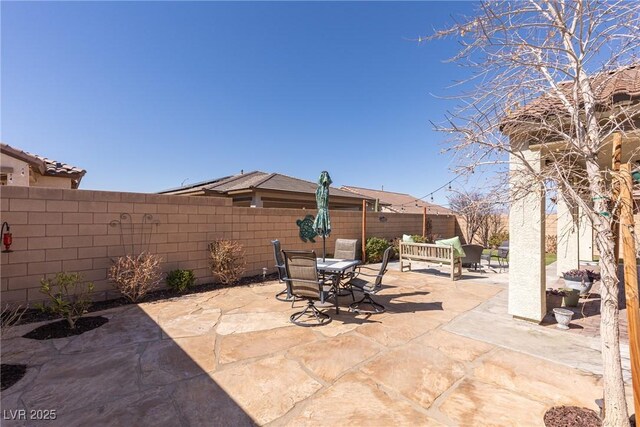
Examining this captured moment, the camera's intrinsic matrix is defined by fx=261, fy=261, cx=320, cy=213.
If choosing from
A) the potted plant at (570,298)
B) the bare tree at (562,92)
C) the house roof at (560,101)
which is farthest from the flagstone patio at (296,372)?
the house roof at (560,101)

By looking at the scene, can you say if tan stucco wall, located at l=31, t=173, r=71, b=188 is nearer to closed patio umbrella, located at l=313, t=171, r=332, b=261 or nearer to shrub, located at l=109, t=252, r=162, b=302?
shrub, located at l=109, t=252, r=162, b=302

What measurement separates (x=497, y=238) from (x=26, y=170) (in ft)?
67.8

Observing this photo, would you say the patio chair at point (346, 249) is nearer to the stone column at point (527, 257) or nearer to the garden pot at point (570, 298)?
the stone column at point (527, 257)

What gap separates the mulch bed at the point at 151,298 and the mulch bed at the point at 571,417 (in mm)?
6703

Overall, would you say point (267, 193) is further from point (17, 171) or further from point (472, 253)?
point (472, 253)

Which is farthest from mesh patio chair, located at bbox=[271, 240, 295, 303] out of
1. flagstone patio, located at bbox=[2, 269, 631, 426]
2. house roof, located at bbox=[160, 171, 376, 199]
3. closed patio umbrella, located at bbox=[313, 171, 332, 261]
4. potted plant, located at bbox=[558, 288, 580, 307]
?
house roof, located at bbox=[160, 171, 376, 199]

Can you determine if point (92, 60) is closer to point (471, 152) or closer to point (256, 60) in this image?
point (256, 60)

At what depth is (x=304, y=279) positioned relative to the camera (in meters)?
4.48

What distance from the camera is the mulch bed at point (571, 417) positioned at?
2.19 m

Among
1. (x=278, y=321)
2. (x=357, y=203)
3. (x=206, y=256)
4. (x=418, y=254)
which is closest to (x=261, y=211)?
(x=206, y=256)

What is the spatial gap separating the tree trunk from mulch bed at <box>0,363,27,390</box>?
18.1ft

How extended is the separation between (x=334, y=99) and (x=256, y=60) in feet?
17.1

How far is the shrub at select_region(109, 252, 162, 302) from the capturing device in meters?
5.59

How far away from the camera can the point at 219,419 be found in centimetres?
228
